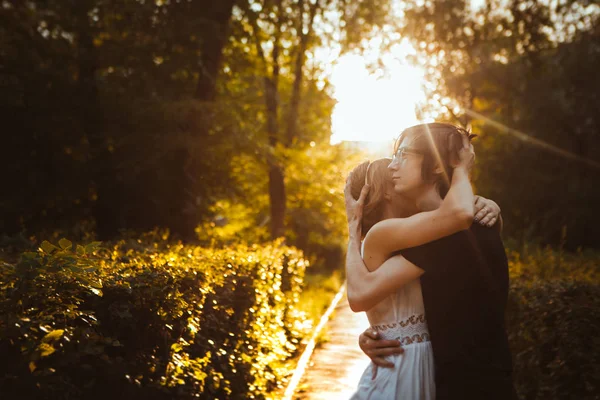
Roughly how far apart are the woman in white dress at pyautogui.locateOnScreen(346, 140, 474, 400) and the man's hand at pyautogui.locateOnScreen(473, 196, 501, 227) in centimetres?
27

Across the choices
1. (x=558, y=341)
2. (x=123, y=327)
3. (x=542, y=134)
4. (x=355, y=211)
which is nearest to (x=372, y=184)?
(x=355, y=211)

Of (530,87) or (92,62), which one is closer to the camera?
(92,62)

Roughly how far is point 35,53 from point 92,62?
1.12m

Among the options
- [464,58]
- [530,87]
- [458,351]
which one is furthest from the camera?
[530,87]

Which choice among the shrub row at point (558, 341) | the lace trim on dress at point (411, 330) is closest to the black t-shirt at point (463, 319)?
the lace trim on dress at point (411, 330)

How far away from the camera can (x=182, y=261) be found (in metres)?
6.89

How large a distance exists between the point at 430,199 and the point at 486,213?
0.91ft

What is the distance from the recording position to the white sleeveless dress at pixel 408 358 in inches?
121

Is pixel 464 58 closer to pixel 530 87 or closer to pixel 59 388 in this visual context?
pixel 530 87

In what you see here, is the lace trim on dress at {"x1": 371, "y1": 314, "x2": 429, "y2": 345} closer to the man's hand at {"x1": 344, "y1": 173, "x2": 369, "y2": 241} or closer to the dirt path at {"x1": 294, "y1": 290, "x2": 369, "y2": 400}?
the man's hand at {"x1": 344, "y1": 173, "x2": 369, "y2": 241}

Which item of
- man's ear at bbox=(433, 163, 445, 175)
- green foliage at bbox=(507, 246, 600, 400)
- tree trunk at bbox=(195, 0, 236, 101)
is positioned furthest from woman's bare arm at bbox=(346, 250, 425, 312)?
tree trunk at bbox=(195, 0, 236, 101)

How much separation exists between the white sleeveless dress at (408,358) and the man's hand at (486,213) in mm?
413

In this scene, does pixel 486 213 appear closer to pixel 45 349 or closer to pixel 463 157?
pixel 463 157

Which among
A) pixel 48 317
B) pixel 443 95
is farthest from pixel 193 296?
pixel 443 95
